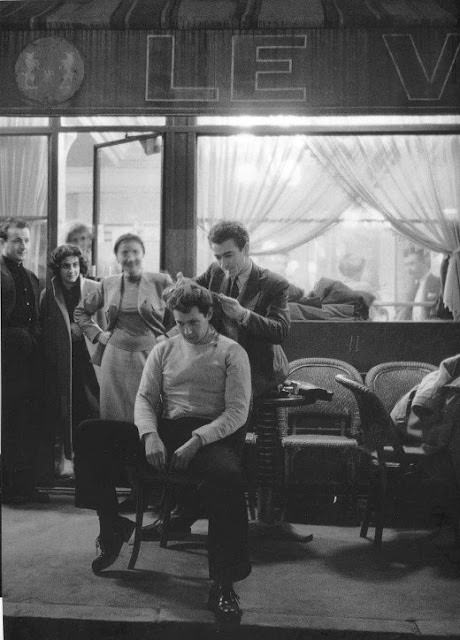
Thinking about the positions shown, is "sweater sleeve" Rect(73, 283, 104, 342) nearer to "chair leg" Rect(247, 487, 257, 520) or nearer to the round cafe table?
the round cafe table

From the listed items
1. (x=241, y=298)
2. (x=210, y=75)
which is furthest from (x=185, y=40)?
(x=241, y=298)

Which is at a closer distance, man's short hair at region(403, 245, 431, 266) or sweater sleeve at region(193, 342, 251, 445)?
sweater sleeve at region(193, 342, 251, 445)

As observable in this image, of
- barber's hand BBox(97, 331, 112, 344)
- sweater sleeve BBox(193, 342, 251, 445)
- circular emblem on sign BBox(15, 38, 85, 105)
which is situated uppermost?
circular emblem on sign BBox(15, 38, 85, 105)

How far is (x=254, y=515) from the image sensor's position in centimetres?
464

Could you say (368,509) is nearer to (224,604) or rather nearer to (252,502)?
(252,502)

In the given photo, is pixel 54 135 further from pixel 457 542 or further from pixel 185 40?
pixel 457 542

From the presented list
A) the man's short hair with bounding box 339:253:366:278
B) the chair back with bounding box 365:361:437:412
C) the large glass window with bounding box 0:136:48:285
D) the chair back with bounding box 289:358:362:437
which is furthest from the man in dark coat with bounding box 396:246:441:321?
the large glass window with bounding box 0:136:48:285

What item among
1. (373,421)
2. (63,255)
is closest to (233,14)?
(63,255)

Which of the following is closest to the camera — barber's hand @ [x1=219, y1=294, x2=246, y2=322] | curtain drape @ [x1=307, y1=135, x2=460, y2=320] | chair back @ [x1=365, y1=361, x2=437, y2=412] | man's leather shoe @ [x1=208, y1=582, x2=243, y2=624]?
man's leather shoe @ [x1=208, y1=582, x2=243, y2=624]

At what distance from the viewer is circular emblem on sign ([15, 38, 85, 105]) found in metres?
4.50

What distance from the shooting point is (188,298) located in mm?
3723

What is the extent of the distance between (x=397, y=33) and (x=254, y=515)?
310 cm

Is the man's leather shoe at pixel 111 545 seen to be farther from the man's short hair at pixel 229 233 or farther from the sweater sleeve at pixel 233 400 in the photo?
the man's short hair at pixel 229 233

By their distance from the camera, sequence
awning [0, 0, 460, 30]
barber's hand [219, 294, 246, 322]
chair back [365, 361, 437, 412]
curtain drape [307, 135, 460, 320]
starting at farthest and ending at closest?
curtain drape [307, 135, 460, 320]
chair back [365, 361, 437, 412]
awning [0, 0, 460, 30]
barber's hand [219, 294, 246, 322]
